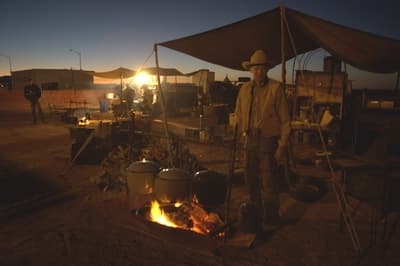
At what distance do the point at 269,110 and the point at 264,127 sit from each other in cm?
26

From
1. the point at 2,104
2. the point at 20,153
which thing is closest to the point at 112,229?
the point at 20,153

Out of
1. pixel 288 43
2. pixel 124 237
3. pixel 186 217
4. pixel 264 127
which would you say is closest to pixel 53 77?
pixel 288 43

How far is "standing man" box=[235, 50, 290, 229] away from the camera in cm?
469

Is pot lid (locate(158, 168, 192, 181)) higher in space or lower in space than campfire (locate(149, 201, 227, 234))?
higher

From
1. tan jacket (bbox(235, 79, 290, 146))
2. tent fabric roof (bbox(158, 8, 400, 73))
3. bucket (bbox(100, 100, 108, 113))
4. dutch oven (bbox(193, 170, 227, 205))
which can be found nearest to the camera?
tan jacket (bbox(235, 79, 290, 146))

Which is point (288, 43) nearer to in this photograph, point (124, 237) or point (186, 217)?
point (186, 217)

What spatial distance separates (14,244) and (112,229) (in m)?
1.35

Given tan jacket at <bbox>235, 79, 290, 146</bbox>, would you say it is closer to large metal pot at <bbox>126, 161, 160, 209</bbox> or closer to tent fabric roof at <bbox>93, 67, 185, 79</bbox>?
large metal pot at <bbox>126, 161, 160, 209</bbox>

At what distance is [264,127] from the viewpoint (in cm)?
481

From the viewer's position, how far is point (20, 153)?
10945 mm

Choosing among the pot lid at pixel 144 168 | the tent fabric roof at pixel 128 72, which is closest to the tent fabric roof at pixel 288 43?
the pot lid at pixel 144 168

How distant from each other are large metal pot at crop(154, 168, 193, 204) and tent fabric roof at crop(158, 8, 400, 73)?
8.82 feet

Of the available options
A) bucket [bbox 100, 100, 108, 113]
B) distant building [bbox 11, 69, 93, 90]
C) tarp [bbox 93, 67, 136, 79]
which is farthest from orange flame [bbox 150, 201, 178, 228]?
distant building [bbox 11, 69, 93, 90]

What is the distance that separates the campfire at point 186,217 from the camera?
477 cm
